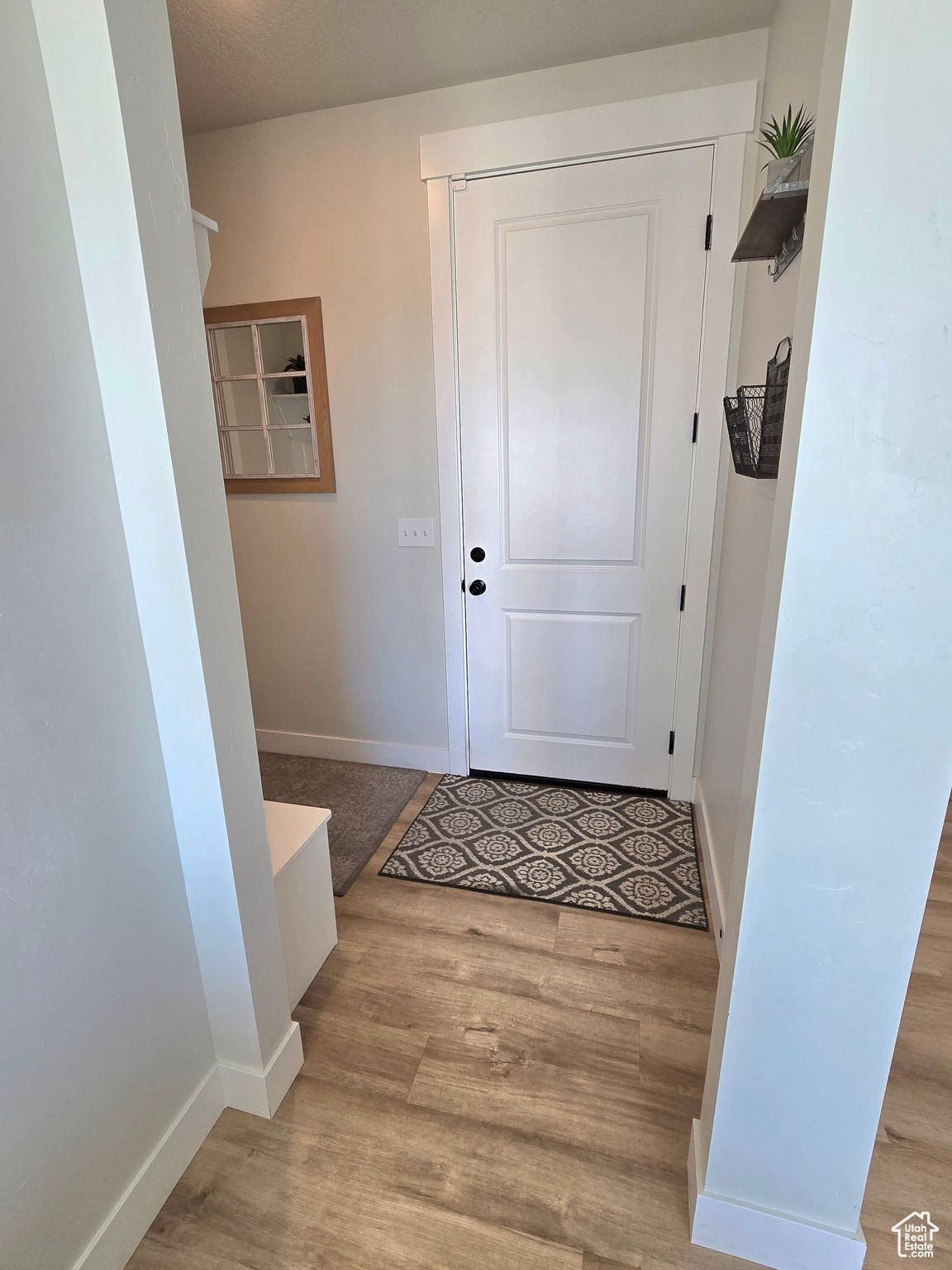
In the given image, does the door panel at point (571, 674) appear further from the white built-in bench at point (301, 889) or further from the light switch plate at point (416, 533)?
the white built-in bench at point (301, 889)

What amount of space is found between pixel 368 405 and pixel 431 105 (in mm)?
987

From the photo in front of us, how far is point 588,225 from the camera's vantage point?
6.72 ft

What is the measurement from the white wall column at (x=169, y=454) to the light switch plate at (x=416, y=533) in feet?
4.51

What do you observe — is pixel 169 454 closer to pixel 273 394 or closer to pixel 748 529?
pixel 748 529

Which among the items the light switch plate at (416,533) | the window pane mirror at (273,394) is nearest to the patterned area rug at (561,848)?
the light switch plate at (416,533)

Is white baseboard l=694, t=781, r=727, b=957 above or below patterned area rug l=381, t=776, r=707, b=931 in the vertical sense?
above

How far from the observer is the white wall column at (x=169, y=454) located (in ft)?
2.73

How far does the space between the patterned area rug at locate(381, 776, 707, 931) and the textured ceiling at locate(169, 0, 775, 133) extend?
2519mm

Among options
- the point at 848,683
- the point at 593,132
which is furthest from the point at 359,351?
the point at 848,683

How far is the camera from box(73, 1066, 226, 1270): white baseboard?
104 centimetres

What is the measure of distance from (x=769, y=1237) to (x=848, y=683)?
1011 millimetres

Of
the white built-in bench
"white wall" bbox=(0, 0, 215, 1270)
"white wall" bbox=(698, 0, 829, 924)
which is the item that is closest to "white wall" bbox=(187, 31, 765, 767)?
"white wall" bbox=(698, 0, 829, 924)

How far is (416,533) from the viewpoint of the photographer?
2473mm

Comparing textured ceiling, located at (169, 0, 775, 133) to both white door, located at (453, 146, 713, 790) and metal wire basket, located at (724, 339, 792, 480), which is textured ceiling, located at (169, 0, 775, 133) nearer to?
white door, located at (453, 146, 713, 790)
